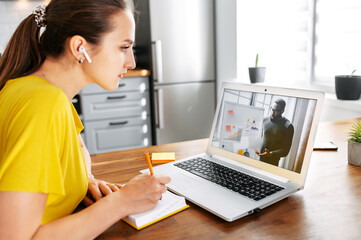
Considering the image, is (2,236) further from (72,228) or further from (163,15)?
(163,15)

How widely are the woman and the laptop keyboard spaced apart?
21 centimetres

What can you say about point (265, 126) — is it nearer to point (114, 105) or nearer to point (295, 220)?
point (295, 220)

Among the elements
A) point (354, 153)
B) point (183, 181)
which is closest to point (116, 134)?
point (183, 181)

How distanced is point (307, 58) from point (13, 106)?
7.25ft

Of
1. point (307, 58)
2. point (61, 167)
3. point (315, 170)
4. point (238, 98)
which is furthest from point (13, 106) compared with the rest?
point (307, 58)

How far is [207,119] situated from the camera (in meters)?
3.37

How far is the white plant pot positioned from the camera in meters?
1.11

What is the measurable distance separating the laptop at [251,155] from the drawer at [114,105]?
77.2 inches

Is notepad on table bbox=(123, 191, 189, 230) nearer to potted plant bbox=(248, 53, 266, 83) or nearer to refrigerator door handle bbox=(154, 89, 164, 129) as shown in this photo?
potted plant bbox=(248, 53, 266, 83)

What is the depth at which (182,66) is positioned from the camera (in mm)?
3160

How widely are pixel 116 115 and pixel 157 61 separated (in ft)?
1.97

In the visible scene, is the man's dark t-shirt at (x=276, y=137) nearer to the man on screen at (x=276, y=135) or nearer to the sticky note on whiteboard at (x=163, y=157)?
the man on screen at (x=276, y=135)

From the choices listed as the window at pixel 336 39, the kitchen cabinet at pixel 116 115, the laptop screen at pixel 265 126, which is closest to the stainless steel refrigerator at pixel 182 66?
the kitchen cabinet at pixel 116 115

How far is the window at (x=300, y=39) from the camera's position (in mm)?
2170
